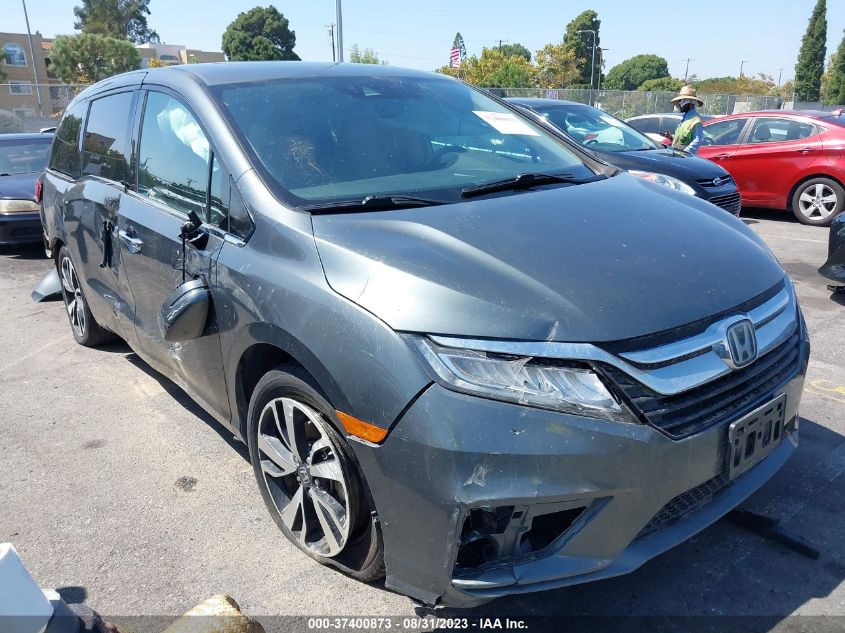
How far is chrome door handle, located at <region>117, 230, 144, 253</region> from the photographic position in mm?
3340

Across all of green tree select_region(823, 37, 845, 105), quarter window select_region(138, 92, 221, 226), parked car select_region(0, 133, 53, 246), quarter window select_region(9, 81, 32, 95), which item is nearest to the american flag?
quarter window select_region(9, 81, 32, 95)

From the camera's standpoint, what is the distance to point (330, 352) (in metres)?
2.16

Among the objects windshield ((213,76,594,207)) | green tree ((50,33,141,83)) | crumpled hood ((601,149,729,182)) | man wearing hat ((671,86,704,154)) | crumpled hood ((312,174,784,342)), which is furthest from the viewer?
green tree ((50,33,141,83))

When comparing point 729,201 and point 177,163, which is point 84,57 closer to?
point 729,201

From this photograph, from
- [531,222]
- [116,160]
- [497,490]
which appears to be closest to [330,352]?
[497,490]

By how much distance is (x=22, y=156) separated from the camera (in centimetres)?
960

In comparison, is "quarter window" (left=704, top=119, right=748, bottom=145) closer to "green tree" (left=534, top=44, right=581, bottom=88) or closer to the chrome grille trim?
the chrome grille trim

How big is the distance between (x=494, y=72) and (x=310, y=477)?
4804cm

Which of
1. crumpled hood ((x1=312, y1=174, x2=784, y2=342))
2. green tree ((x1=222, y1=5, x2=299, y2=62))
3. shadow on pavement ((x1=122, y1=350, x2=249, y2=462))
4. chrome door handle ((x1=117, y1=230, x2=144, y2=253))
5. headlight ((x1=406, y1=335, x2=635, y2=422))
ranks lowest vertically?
shadow on pavement ((x1=122, y1=350, x2=249, y2=462))

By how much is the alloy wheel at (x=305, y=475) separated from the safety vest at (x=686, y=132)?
8679 millimetres

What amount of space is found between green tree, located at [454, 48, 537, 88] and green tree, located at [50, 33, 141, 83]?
26805mm

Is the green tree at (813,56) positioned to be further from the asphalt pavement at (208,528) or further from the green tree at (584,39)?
the asphalt pavement at (208,528)

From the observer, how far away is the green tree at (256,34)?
271 ft

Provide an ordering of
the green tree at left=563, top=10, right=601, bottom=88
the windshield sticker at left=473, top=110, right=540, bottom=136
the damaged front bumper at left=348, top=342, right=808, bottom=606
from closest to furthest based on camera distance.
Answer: the damaged front bumper at left=348, top=342, right=808, bottom=606, the windshield sticker at left=473, top=110, right=540, bottom=136, the green tree at left=563, top=10, right=601, bottom=88
